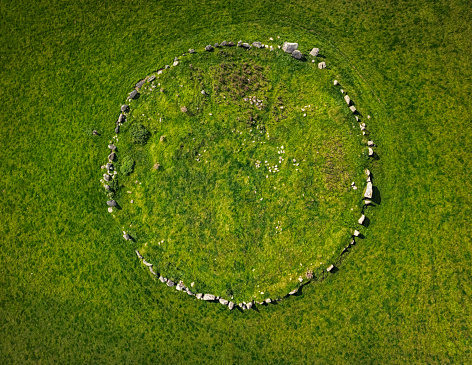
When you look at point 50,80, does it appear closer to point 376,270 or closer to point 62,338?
point 62,338

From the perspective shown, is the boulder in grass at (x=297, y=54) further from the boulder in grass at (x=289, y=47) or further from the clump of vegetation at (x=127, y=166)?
the clump of vegetation at (x=127, y=166)

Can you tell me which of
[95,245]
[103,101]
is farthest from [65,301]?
[103,101]

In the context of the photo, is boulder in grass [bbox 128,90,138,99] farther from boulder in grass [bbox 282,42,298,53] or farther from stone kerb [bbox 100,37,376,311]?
boulder in grass [bbox 282,42,298,53]

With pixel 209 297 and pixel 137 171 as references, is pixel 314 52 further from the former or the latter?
pixel 209 297

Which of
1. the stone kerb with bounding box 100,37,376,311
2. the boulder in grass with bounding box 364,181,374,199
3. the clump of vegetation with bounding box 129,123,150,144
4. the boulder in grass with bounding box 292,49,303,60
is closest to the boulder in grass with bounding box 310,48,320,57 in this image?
the stone kerb with bounding box 100,37,376,311

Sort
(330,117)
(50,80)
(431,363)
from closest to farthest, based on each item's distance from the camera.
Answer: (431,363) → (330,117) → (50,80)

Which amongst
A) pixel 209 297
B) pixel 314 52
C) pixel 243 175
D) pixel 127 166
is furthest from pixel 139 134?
pixel 314 52
